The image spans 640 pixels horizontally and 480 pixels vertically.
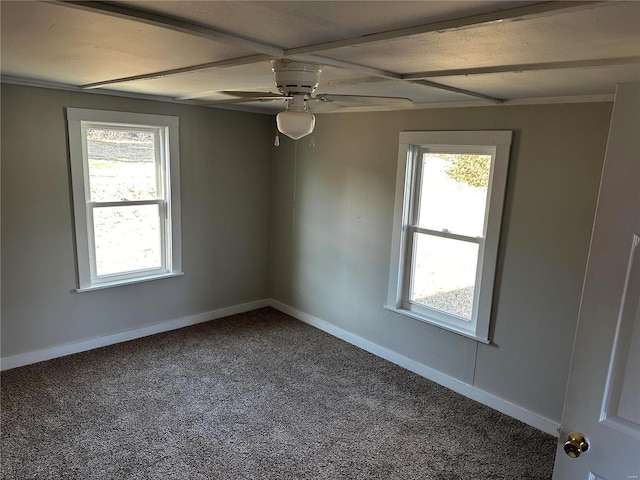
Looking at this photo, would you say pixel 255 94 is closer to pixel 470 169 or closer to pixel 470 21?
pixel 470 21

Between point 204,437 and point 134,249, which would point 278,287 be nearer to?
point 134,249

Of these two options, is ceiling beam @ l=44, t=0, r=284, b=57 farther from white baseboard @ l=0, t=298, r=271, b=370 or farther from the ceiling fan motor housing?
white baseboard @ l=0, t=298, r=271, b=370

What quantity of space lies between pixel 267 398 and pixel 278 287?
6.27ft

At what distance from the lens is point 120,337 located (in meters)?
4.12

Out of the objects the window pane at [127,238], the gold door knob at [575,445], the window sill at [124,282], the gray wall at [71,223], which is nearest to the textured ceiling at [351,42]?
the gray wall at [71,223]

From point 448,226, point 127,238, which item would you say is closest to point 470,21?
point 448,226

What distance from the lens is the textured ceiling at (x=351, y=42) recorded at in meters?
1.27

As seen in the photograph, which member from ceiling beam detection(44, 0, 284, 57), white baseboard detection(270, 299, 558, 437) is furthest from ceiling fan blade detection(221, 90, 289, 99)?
white baseboard detection(270, 299, 558, 437)

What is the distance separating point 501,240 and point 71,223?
335cm

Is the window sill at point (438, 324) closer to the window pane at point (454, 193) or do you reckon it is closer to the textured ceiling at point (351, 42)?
the window pane at point (454, 193)

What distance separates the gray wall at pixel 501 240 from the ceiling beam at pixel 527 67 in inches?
39.7

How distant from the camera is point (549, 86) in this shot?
7.91 feet

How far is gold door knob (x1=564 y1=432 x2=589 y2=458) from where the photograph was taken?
4.54 feet

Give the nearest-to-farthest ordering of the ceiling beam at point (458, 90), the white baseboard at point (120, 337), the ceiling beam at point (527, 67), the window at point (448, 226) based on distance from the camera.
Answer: the ceiling beam at point (527, 67) < the ceiling beam at point (458, 90) < the window at point (448, 226) < the white baseboard at point (120, 337)
